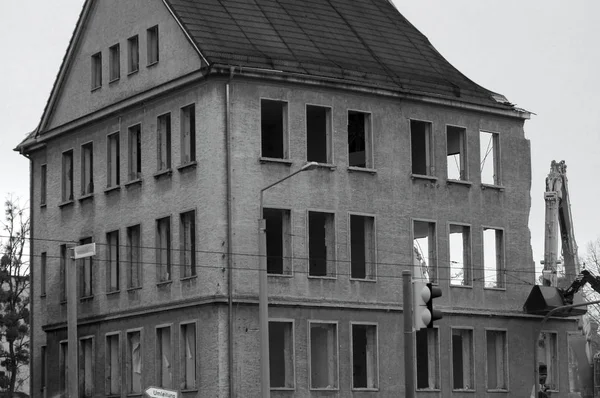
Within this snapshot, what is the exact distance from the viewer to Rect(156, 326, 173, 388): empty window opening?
5197 centimetres

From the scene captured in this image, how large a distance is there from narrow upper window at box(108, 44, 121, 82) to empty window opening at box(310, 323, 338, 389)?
38.5ft

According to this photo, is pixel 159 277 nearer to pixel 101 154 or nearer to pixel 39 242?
pixel 101 154

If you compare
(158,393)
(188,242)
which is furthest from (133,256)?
(158,393)

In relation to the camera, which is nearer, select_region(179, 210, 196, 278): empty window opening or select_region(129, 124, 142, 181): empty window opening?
select_region(179, 210, 196, 278): empty window opening

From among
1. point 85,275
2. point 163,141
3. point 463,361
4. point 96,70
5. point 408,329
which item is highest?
point 96,70

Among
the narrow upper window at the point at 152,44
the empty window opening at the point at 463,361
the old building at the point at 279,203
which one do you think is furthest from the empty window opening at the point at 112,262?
the empty window opening at the point at 463,361

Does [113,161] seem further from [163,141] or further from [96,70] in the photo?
[96,70]

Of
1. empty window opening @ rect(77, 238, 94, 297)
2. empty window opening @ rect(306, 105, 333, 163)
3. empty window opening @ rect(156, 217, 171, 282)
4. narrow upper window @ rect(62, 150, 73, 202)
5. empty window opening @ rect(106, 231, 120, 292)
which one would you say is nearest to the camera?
empty window opening @ rect(156, 217, 171, 282)

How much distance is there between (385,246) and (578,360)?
13.1m

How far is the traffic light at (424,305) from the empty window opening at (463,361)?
2490 cm

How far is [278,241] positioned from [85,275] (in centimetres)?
877

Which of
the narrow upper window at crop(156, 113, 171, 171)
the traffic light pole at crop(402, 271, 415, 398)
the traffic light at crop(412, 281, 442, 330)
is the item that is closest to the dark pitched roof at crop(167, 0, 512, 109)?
the narrow upper window at crop(156, 113, 171, 171)

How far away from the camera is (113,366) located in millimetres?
55188

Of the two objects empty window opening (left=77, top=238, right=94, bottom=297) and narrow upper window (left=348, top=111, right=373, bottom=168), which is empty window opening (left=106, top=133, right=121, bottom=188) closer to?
empty window opening (left=77, top=238, right=94, bottom=297)
